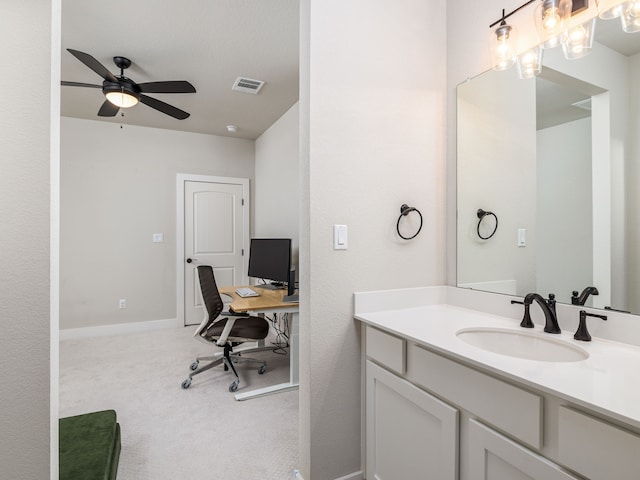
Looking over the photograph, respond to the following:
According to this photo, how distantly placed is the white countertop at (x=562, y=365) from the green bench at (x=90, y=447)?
137 centimetres

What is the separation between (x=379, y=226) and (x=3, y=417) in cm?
152

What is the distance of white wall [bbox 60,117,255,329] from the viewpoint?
393cm

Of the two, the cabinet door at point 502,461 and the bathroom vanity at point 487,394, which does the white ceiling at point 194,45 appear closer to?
the bathroom vanity at point 487,394

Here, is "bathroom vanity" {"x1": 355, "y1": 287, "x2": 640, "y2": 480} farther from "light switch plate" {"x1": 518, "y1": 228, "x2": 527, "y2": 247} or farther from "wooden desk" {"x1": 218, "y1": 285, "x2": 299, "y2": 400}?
"wooden desk" {"x1": 218, "y1": 285, "x2": 299, "y2": 400}

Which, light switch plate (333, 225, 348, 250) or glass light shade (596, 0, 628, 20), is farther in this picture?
light switch plate (333, 225, 348, 250)

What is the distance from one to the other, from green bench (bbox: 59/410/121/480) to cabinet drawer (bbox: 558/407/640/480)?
67.4 inches

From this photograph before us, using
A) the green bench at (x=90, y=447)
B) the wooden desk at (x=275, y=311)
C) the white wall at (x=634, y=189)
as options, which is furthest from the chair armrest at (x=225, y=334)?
the white wall at (x=634, y=189)

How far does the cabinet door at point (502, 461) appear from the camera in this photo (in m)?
0.82

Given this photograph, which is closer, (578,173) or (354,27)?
(578,173)

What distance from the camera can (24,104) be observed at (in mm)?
967

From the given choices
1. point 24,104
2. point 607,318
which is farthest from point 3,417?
point 607,318

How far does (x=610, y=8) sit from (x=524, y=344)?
4.14 ft

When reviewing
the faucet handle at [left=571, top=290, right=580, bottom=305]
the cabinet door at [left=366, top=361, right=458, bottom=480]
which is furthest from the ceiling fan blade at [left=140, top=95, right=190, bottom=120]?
the faucet handle at [left=571, top=290, right=580, bottom=305]

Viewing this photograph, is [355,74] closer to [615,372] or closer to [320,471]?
[615,372]
